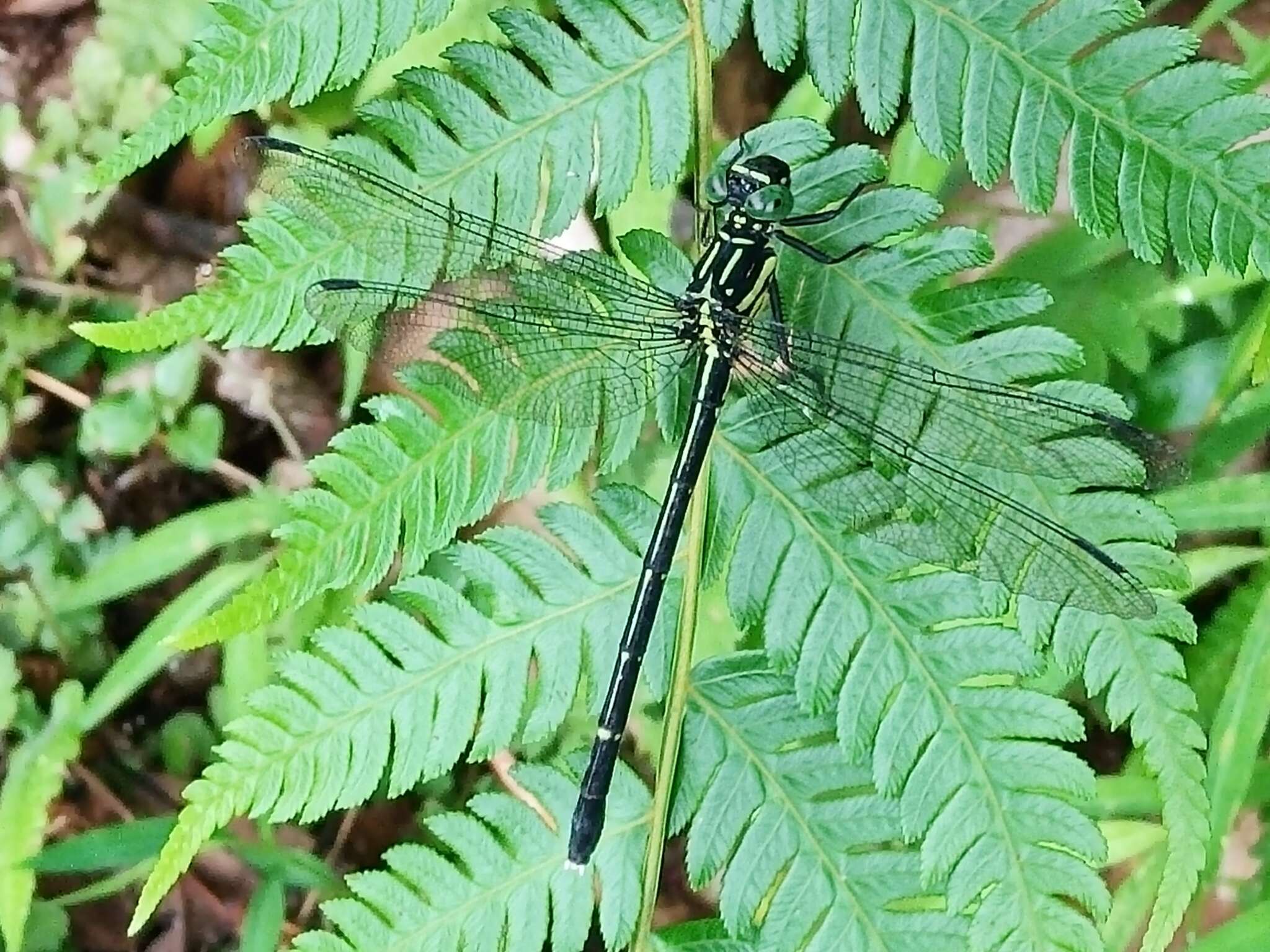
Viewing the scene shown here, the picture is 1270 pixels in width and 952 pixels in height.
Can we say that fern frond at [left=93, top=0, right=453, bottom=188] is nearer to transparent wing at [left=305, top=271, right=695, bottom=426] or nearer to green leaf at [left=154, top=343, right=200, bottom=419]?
transparent wing at [left=305, top=271, right=695, bottom=426]

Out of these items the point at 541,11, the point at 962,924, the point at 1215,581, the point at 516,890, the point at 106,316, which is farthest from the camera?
the point at 106,316

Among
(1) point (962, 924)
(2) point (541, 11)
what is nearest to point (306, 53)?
(2) point (541, 11)

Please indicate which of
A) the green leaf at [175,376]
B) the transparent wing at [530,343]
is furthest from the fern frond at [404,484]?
the green leaf at [175,376]

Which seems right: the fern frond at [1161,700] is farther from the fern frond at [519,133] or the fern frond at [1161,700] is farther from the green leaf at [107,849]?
the green leaf at [107,849]

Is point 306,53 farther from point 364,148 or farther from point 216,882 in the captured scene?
point 216,882

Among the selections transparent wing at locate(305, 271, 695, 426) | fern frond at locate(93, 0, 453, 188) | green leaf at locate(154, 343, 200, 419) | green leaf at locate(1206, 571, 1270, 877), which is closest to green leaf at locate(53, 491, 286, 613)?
green leaf at locate(154, 343, 200, 419)

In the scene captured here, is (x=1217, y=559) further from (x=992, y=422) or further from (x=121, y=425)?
(x=121, y=425)

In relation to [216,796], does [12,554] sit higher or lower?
lower
